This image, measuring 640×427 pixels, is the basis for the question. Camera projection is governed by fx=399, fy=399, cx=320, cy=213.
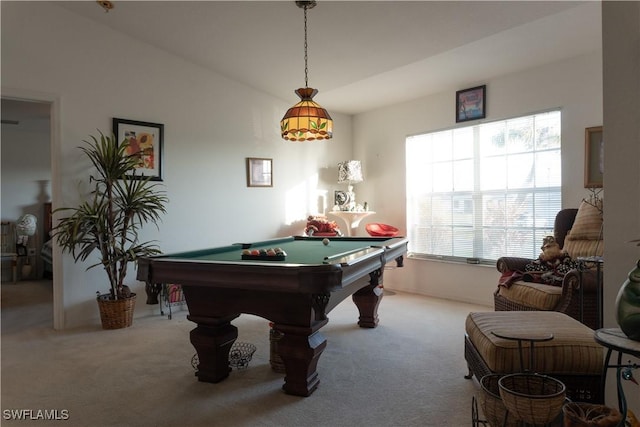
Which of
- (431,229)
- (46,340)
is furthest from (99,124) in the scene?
(431,229)

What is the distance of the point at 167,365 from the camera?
9.20 feet

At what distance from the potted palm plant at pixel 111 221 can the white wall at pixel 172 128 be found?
0.17 metres

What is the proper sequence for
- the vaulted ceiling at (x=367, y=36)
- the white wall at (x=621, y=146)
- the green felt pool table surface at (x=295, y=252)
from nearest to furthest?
the white wall at (x=621, y=146) < the green felt pool table surface at (x=295, y=252) < the vaulted ceiling at (x=367, y=36)

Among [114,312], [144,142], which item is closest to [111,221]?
[114,312]

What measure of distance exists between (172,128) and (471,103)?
3455 millimetres

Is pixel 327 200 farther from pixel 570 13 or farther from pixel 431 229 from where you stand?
pixel 570 13

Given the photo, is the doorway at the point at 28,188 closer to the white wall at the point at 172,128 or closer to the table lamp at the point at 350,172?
the white wall at the point at 172,128

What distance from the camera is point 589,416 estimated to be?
137cm

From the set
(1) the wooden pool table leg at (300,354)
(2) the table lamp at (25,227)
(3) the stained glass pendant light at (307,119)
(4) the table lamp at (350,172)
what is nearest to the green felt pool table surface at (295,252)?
(1) the wooden pool table leg at (300,354)

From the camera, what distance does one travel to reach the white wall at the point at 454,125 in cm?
384

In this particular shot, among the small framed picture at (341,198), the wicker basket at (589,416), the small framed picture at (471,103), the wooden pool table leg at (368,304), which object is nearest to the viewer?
the wicker basket at (589,416)

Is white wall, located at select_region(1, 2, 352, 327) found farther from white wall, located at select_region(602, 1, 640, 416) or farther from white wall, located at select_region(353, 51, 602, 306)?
white wall, located at select_region(602, 1, 640, 416)

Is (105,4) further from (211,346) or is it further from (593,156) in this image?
(593,156)

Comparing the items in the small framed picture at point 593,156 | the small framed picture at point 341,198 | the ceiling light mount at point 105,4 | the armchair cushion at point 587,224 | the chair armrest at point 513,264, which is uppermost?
the ceiling light mount at point 105,4
